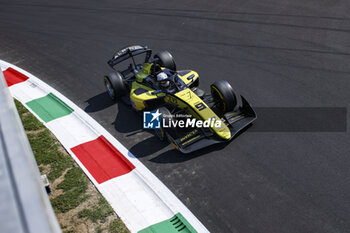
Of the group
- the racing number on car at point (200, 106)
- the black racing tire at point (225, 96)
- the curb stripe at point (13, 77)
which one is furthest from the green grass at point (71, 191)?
the curb stripe at point (13, 77)

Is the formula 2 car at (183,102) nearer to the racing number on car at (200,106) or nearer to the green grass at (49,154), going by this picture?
the racing number on car at (200,106)

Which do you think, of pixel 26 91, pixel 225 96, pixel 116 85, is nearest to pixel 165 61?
pixel 116 85

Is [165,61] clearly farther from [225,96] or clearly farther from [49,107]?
[49,107]

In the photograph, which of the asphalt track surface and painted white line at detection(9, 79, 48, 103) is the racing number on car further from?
painted white line at detection(9, 79, 48, 103)

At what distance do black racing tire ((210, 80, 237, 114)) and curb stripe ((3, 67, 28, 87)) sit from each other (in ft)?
21.0

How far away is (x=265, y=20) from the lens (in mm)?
12883

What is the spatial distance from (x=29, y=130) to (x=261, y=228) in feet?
18.4

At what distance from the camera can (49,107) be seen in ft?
29.1

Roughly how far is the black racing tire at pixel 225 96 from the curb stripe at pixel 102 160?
2.58m

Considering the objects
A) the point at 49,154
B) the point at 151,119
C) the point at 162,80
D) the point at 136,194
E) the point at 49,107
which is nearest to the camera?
the point at 136,194

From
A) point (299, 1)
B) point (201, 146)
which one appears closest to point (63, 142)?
point (201, 146)

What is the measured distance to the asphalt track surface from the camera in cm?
564

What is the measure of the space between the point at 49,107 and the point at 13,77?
290cm

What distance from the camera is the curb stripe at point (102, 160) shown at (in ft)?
21.2
